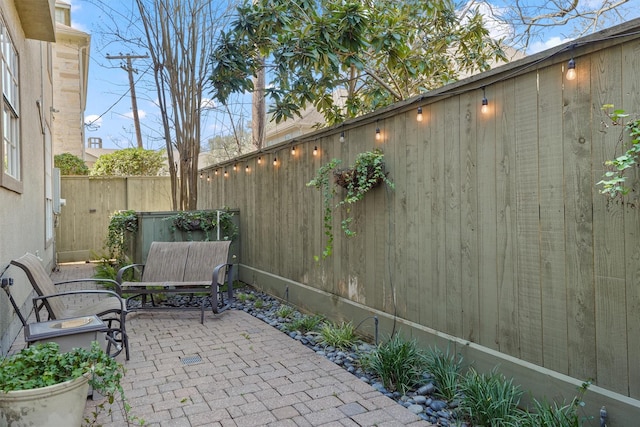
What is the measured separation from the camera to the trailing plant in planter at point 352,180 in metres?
3.67

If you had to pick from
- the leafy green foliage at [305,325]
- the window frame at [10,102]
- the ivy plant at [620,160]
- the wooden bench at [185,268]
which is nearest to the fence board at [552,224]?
the ivy plant at [620,160]

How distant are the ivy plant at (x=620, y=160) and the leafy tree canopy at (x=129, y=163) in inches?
443

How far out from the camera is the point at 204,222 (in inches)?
257

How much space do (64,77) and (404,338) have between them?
47.9ft

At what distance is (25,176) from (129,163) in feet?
24.2

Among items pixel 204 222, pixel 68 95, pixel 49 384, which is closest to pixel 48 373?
pixel 49 384

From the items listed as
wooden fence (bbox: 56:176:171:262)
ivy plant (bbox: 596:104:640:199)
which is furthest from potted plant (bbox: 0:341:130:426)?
wooden fence (bbox: 56:176:171:262)

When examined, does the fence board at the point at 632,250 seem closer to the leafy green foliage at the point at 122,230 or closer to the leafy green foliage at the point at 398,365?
the leafy green foliage at the point at 398,365

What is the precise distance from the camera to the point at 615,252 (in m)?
2.13

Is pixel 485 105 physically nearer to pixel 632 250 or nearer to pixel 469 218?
pixel 469 218

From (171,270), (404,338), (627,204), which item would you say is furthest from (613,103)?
(171,270)

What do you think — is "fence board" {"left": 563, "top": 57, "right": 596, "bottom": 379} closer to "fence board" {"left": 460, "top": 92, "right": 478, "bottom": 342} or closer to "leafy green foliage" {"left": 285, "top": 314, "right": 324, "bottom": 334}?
"fence board" {"left": 460, "top": 92, "right": 478, "bottom": 342}

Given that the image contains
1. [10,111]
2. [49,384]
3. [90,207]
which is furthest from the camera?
[90,207]

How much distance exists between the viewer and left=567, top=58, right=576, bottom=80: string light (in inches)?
89.5
